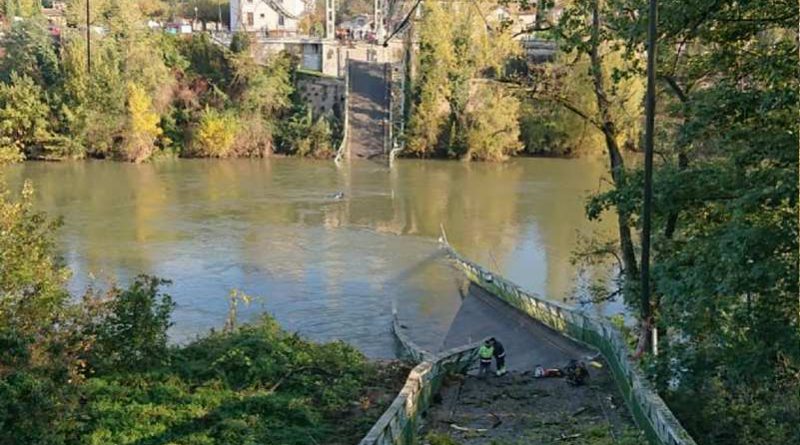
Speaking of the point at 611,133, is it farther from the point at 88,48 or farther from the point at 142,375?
the point at 88,48

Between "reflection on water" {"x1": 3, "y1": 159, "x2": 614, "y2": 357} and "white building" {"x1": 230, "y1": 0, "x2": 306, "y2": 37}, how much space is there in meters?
31.3

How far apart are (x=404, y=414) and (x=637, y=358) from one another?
153 inches

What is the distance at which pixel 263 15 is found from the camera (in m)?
78.3

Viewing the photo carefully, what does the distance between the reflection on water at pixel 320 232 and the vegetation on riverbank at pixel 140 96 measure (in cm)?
253

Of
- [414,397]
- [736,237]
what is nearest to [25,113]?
[414,397]

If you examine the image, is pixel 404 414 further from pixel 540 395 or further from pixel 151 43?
pixel 151 43

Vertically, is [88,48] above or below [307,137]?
above

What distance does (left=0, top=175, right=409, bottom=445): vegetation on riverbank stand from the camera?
419 inches

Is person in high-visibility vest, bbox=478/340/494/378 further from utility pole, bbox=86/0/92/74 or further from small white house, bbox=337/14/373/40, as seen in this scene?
small white house, bbox=337/14/373/40

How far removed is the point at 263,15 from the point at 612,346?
2774 inches

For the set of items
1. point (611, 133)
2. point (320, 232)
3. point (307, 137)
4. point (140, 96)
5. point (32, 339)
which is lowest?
point (320, 232)

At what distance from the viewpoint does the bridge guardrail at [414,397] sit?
8.27 m

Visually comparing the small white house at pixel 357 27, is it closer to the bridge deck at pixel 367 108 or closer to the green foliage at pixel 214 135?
the bridge deck at pixel 367 108

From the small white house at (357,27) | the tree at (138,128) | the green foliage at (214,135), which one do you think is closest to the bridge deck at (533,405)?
the tree at (138,128)
